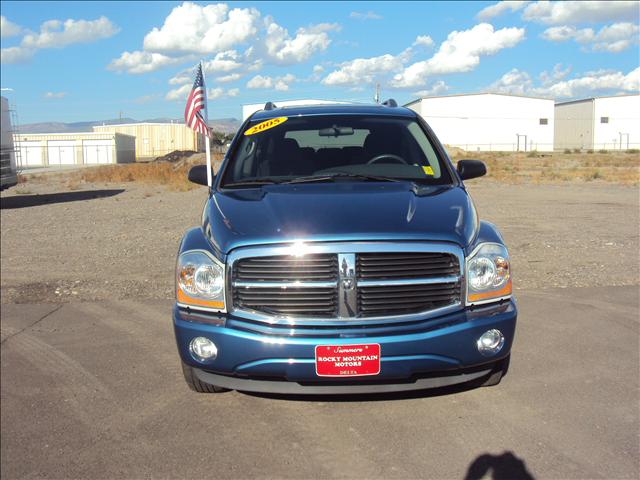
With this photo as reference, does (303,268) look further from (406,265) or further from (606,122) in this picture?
(606,122)

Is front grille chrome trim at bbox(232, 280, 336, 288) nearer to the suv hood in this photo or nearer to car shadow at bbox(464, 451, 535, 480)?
the suv hood

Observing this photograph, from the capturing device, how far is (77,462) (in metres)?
3.06

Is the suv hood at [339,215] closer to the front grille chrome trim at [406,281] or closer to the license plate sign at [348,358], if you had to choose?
the front grille chrome trim at [406,281]

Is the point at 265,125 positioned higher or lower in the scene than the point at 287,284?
higher

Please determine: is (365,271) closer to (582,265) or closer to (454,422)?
(454,422)

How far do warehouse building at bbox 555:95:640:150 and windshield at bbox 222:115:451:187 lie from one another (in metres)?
4.41

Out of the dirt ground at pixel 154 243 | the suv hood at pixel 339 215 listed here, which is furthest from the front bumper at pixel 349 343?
the dirt ground at pixel 154 243

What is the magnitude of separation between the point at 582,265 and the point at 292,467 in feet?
18.9

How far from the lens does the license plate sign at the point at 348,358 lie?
314 cm

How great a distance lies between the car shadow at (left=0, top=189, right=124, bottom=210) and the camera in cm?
1762

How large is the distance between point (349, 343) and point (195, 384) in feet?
3.63

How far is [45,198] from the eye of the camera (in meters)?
19.7

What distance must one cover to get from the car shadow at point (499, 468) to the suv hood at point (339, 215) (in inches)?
43.0

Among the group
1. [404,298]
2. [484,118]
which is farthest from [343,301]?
[484,118]
